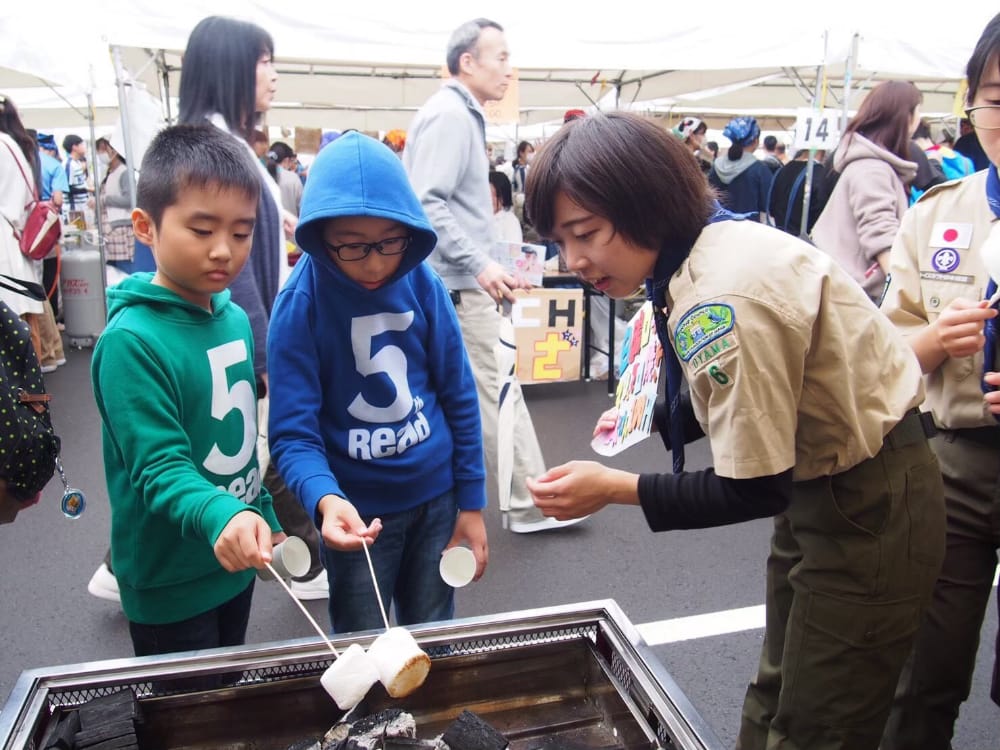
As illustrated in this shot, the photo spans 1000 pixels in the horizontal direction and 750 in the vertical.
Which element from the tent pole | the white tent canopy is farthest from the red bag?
the tent pole

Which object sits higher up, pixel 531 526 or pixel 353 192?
pixel 353 192

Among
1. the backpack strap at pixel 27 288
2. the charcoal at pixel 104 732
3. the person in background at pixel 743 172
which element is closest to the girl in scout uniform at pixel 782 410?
the charcoal at pixel 104 732

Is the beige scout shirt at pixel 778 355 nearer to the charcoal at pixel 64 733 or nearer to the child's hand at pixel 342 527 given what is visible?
the child's hand at pixel 342 527

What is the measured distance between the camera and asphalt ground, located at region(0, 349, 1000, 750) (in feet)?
8.14

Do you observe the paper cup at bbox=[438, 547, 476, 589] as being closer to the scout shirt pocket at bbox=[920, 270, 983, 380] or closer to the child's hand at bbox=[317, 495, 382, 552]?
Answer: the child's hand at bbox=[317, 495, 382, 552]

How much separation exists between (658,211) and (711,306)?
202 mm

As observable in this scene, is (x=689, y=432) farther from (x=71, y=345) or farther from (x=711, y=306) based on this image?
(x=71, y=345)

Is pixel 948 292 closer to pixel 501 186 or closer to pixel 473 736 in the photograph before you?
pixel 473 736

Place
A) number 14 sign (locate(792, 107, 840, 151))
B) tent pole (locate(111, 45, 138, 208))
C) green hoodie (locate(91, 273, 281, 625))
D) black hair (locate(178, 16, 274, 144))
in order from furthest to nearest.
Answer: number 14 sign (locate(792, 107, 840, 151)) < tent pole (locate(111, 45, 138, 208)) < black hair (locate(178, 16, 274, 144)) < green hoodie (locate(91, 273, 281, 625))

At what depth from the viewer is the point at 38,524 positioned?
140 inches

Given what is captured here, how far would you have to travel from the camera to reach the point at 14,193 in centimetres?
499

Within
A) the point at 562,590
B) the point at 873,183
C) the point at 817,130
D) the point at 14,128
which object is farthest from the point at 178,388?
the point at 817,130

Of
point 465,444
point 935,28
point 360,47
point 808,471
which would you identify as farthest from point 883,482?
point 935,28

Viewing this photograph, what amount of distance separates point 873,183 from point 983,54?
2.10 metres
